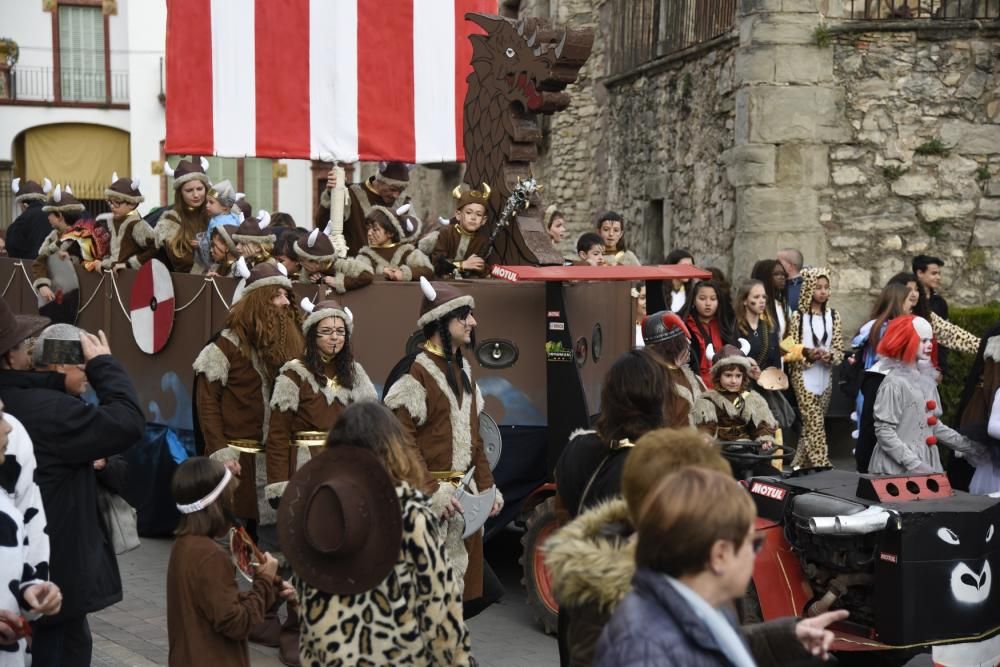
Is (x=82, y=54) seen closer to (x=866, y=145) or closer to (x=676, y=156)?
(x=676, y=156)

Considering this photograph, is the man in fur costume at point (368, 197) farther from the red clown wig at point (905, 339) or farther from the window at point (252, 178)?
the window at point (252, 178)

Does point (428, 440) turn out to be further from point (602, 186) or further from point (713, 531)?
point (602, 186)

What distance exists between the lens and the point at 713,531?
9.07ft

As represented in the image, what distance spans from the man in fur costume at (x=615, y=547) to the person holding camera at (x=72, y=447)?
6.26 ft

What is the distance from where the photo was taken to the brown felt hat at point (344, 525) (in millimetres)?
4234

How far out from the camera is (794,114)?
1283cm

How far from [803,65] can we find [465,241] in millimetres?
5452

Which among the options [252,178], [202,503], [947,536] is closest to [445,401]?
[202,503]

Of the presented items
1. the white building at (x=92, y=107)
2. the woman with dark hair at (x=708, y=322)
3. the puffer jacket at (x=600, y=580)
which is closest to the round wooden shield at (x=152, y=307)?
the woman with dark hair at (x=708, y=322)

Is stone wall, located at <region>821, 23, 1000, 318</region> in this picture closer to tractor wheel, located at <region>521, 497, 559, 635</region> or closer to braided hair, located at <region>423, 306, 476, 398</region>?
tractor wheel, located at <region>521, 497, 559, 635</region>

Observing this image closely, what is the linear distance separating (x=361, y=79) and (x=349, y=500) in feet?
19.8

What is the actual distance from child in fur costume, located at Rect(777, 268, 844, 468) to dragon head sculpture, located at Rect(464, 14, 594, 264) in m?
2.93

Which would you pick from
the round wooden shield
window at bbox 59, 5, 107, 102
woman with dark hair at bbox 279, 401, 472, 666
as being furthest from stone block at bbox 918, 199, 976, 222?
window at bbox 59, 5, 107, 102

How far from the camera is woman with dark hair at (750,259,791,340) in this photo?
10.4 metres
